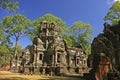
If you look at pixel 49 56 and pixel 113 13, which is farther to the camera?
pixel 113 13

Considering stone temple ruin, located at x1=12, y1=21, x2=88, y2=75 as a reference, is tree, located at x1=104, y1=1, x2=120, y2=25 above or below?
above

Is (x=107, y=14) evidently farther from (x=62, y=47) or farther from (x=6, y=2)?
(x=6, y=2)

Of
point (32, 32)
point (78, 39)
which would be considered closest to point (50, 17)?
point (32, 32)

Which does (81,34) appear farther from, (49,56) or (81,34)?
(49,56)

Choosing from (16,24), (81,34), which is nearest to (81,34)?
(81,34)

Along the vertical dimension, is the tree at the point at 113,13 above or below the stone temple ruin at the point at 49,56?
above

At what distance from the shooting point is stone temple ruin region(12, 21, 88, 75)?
1359 inches

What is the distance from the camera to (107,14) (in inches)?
1907

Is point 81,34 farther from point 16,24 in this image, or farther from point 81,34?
point 16,24

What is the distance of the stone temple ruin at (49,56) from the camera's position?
34.5 metres

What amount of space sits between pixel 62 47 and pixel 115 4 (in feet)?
64.8

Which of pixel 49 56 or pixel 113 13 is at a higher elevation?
pixel 113 13

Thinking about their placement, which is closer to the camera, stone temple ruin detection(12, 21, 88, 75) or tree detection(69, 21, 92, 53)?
stone temple ruin detection(12, 21, 88, 75)

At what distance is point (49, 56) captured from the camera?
Result: 37469 millimetres
